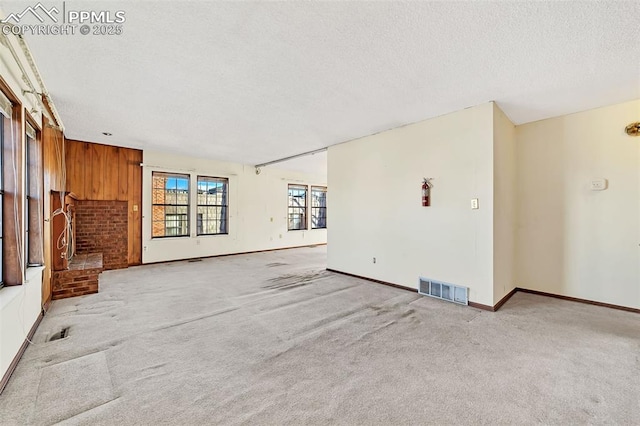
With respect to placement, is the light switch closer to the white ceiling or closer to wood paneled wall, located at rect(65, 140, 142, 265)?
the white ceiling

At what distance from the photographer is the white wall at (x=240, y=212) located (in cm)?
636

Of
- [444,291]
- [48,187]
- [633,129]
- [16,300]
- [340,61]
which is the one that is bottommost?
[444,291]

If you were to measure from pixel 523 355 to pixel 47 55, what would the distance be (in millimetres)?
4957

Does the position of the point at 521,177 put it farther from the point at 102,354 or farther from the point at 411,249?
the point at 102,354

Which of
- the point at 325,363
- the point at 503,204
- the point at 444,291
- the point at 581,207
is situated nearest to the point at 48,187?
the point at 325,363

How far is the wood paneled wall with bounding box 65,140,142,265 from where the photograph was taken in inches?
214

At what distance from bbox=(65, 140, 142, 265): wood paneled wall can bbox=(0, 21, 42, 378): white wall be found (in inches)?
122

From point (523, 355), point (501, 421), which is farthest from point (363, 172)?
point (501, 421)

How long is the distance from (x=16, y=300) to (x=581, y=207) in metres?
6.34

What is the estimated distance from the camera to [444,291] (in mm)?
3822

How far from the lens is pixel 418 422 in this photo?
158 centimetres

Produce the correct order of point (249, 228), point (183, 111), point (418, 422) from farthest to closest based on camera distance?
point (249, 228), point (183, 111), point (418, 422)

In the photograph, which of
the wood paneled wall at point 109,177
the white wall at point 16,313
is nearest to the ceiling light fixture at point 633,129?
the white wall at point 16,313
